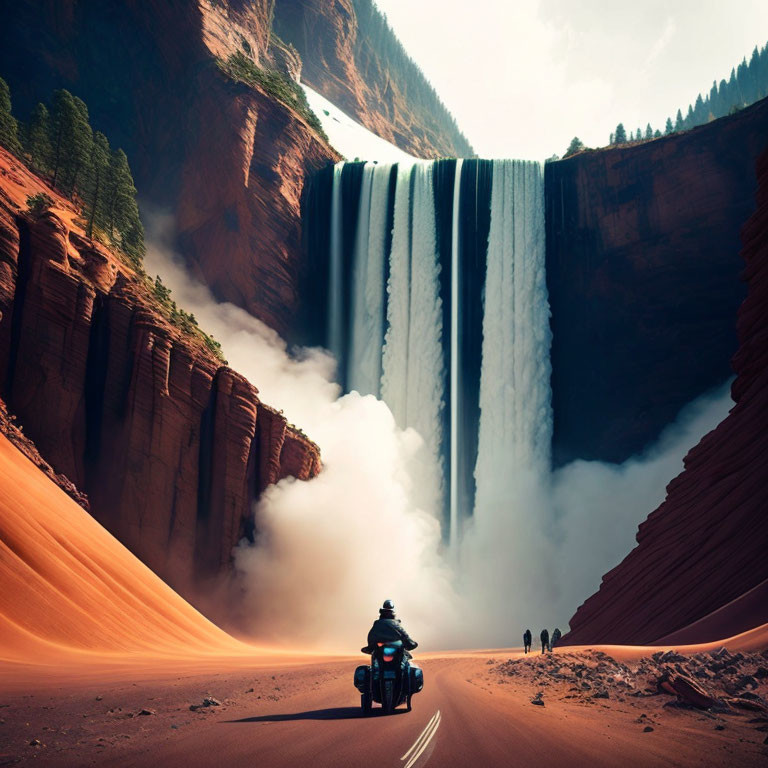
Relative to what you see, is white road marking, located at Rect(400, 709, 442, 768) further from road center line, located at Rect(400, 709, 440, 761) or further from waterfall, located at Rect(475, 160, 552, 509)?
waterfall, located at Rect(475, 160, 552, 509)

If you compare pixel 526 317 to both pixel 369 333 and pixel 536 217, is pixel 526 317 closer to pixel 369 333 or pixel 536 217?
pixel 536 217

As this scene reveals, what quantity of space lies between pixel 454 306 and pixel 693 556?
33.0 m

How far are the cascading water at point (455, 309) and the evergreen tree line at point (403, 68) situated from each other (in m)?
75.0

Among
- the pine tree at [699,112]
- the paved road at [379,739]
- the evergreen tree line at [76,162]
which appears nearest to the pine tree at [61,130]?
the evergreen tree line at [76,162]

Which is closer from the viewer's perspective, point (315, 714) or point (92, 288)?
point (315, 714)

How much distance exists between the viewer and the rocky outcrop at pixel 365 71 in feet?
318

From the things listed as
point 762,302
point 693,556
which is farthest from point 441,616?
point 762,302

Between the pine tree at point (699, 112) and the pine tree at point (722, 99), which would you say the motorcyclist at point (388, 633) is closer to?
the pine tree at point (699, 112)

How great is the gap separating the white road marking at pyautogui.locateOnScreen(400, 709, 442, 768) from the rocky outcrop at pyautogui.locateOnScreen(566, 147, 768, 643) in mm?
11671

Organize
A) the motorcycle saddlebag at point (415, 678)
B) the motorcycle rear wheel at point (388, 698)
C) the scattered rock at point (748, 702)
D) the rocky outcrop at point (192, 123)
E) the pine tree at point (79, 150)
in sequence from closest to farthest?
the scattered rock at point (748, 702) < the motorcycle rear wheel at point (388, 698) < the motorcycle saddlebag at point (415, 678) < the pine tree at point (79, 150) < the rocky outcrop at point (192, 123)

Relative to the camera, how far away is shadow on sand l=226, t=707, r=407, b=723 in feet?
26.7

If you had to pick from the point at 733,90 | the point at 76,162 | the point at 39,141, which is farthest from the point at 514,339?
the point at 733,90

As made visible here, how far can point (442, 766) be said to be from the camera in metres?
5.61

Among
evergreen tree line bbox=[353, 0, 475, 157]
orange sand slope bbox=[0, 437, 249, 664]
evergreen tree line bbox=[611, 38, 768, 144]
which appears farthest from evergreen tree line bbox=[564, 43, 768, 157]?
orange sand slope bbox=[0, 437, 249, 664]
